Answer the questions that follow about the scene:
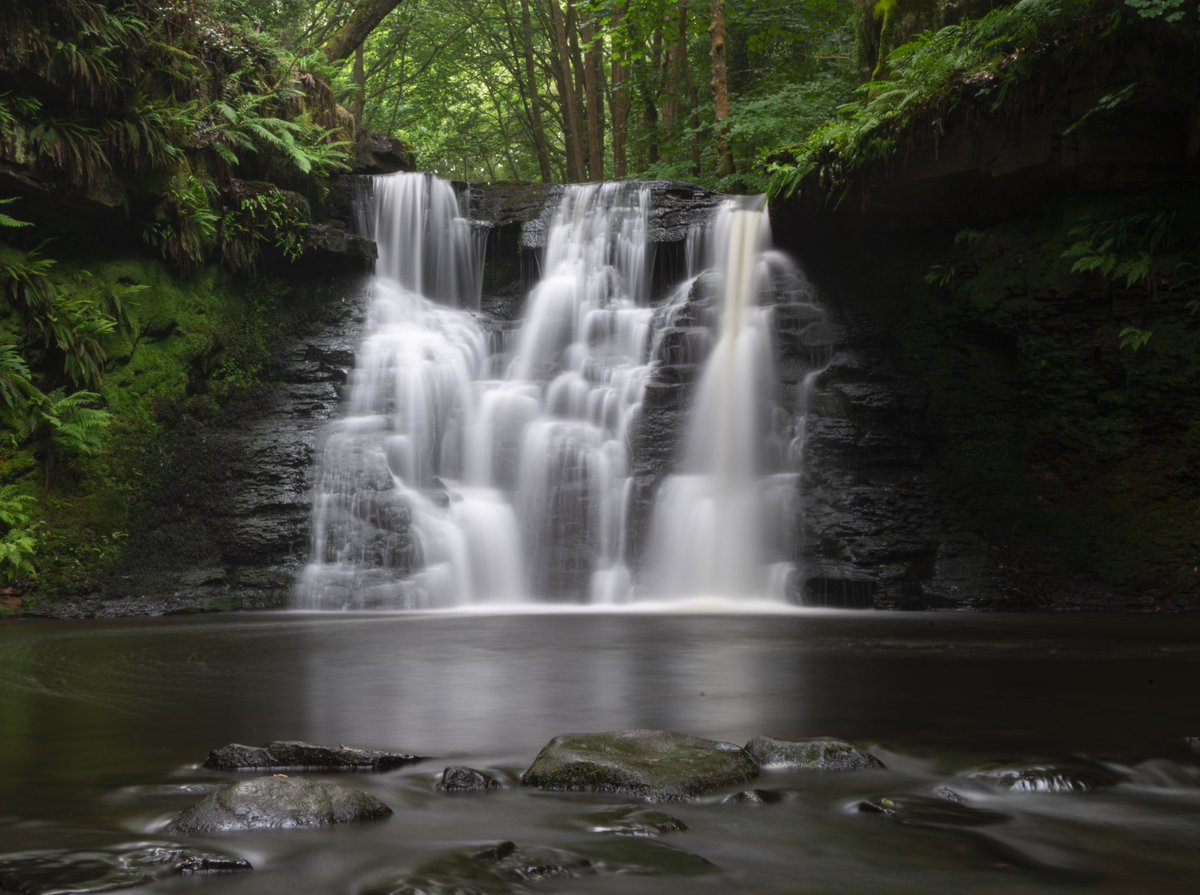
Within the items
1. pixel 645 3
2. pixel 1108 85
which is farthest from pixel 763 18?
pixel 1108 85

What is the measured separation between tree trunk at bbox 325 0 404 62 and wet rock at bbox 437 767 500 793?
54.2 ft

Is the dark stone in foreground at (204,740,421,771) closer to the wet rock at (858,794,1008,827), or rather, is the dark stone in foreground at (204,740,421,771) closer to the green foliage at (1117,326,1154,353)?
the wet rock at (858,794,1008,827)

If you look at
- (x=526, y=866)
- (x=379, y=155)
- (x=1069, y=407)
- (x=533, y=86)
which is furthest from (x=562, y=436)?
(x=533, y=86)

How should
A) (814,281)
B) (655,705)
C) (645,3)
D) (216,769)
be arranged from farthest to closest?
(645,3) < (814,281) < (655,705) < (216,769)

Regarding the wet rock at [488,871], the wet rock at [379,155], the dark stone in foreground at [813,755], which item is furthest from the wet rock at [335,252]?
the wet rock at [488,871]

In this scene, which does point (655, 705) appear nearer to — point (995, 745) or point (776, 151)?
point (995, 745)

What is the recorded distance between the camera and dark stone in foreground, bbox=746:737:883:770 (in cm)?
390

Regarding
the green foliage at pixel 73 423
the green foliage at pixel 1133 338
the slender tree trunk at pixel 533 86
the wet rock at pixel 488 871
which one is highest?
the slender tree trunk at pixel 533 86

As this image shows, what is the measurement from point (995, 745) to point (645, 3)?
15.4m

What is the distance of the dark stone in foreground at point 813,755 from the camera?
12.8 feet

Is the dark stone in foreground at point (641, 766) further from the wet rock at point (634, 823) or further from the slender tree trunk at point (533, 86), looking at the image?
the slender tree trunk at point (533, 86)

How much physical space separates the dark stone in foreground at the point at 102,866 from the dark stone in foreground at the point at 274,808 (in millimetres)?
187

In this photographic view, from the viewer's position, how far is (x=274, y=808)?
3.14m

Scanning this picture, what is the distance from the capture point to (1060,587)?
10.8 m
